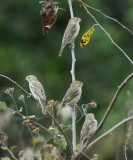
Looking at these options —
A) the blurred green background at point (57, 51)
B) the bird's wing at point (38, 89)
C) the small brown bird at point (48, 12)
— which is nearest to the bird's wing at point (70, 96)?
the bird's wing at point (38, 89)

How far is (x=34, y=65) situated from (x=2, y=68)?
2.81 feet

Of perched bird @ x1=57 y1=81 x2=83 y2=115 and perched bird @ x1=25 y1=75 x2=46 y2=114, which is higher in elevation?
perched bird @ x1=25 y1=75 x2=46 y2=114

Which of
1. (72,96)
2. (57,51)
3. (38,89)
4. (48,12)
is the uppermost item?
(48,12)

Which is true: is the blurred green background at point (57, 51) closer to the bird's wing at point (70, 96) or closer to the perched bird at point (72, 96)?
the perched bird at point (72, 96)

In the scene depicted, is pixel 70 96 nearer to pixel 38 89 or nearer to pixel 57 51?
pixel 38 89

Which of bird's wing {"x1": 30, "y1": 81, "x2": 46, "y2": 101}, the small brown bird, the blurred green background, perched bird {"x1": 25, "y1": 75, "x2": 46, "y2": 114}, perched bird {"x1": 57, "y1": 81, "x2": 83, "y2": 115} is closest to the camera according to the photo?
the small brown bird

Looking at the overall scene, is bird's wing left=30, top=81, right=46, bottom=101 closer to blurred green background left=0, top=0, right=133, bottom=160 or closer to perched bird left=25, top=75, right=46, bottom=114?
perched bird left=25, top=75, right=46, bottom=114

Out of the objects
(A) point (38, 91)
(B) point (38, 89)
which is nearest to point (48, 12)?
(A) point (38, 91)

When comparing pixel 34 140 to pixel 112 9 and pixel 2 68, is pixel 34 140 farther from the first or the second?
pixel 112 9

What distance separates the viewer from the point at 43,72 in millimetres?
15453

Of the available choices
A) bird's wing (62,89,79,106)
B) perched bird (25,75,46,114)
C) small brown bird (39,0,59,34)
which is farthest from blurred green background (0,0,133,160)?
small brown bird (39,0,59,34)

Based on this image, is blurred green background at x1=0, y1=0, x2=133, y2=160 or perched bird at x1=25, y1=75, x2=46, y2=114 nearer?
perched bird at x1=25, y1=75, x2=46, y2=114

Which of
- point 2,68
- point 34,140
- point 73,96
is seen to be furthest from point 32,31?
point 34,140

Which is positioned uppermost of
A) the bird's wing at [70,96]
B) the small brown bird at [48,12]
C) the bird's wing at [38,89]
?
the small brown bird at [48,12]
